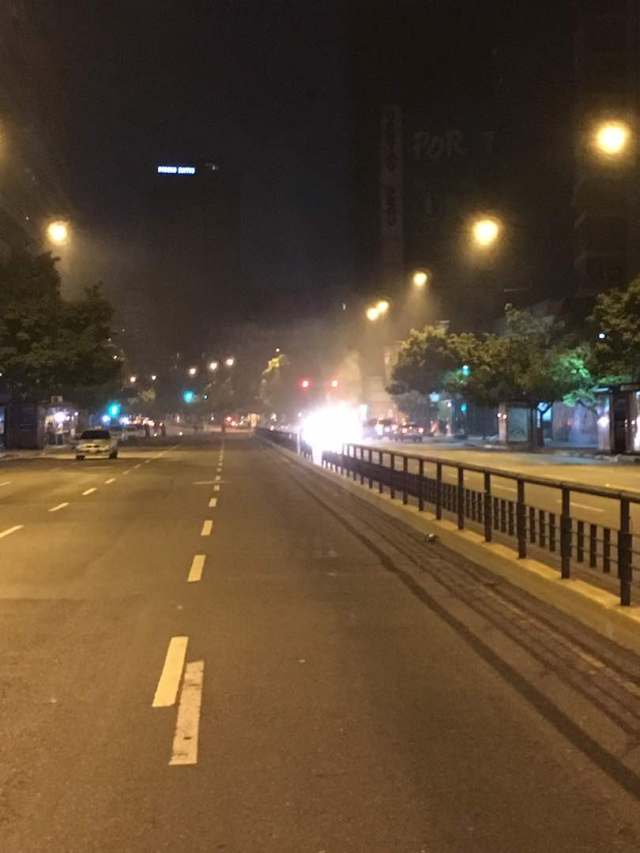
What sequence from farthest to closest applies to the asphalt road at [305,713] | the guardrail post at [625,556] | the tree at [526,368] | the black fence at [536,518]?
the tree at [526,368], the black fence at [536,518], the guardrail post at [625,556], the asphalt road at [305,713]

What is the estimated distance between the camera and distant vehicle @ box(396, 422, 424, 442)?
76375mm

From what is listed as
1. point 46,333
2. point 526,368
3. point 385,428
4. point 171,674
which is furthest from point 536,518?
point 385,428

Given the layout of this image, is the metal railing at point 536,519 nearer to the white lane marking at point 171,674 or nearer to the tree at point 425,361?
the white lane marking at point 171,674

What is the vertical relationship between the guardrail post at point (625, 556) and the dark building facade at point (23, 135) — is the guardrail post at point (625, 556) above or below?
below

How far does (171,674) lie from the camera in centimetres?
780

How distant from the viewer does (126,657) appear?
8.39 meters

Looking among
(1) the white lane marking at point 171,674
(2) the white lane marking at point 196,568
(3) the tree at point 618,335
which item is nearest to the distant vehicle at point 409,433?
(3) the tree at point 618,335

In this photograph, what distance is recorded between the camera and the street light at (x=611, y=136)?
21.5m

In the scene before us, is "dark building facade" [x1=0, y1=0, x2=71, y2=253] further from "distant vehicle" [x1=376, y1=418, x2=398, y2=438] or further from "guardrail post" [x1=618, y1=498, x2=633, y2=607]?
"guardrail post" [x1=618, y1=498, x2=633, y2=607]

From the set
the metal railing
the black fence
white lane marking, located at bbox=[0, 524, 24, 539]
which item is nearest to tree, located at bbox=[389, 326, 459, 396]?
the metal railing

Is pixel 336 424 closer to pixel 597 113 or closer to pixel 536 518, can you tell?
pixel 597 113

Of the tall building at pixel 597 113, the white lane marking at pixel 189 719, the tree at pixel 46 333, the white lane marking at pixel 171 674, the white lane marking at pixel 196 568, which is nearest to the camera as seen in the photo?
the white lane marking at pixel 189 719

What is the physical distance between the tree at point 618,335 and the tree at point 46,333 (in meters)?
28.0

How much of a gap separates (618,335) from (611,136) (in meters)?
21.0
